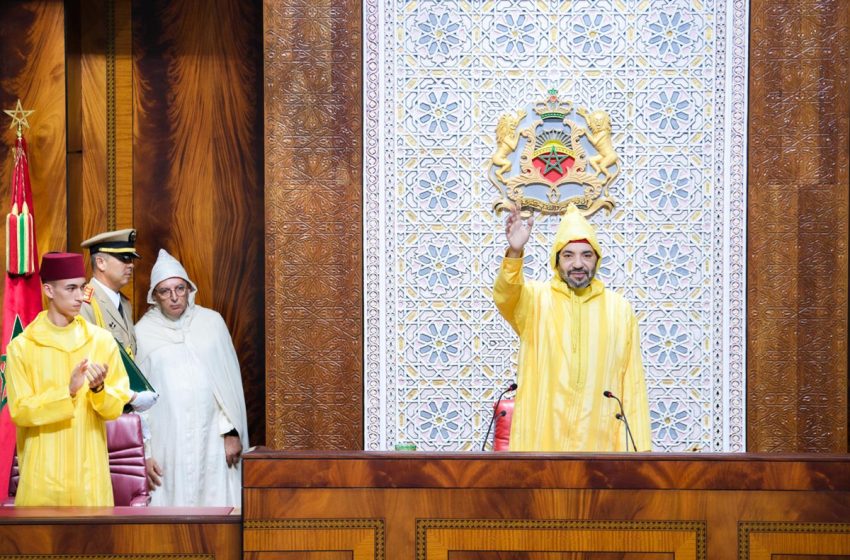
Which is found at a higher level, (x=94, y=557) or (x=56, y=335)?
(x=56, y=335)

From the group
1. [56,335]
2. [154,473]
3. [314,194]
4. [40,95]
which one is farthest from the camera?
[40,95]

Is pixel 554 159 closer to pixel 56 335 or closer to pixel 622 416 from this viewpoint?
pixel 622 416

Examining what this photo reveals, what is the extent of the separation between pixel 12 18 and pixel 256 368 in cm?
227

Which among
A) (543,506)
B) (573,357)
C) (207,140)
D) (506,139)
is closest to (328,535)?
(543,506)

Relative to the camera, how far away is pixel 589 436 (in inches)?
166

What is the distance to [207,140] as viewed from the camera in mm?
6098

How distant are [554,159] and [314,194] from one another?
48.3 inches

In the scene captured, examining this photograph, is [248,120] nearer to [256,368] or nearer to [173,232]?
[173,232]

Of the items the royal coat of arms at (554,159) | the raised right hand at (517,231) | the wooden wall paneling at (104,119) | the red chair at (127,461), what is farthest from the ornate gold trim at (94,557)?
the wooden wall paneling at (104,119)

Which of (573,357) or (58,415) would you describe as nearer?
(58,415)

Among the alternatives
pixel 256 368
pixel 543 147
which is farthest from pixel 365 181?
pixel 256 368

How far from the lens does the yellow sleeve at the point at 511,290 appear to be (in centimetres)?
409

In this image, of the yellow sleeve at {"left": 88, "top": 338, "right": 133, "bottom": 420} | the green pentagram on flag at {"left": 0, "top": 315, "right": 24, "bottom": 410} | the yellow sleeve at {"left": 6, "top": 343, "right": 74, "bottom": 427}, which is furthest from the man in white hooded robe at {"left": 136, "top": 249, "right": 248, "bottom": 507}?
the yellow sleeve at {"left": 6, "top": 343, "right": 74, "bottom": 427}

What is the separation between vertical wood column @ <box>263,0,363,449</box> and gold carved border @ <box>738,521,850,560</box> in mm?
2570
